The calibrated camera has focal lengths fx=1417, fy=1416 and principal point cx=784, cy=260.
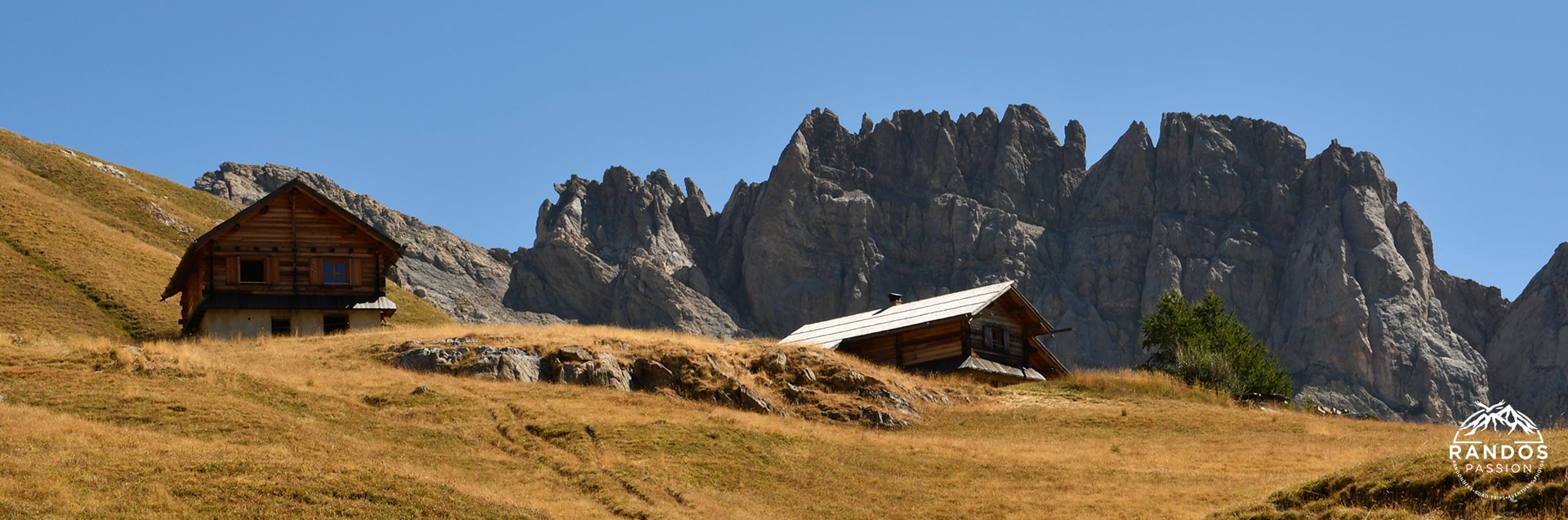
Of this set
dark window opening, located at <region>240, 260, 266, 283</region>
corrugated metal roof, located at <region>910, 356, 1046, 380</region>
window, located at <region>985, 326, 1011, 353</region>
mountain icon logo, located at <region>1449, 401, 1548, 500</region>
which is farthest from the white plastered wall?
mountain icon logo, located at <region>1449, 401, 1548, 500</region>

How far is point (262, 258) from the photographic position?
2422 inches

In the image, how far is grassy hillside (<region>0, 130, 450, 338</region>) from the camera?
69.6 metres

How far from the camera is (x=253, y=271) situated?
202 ft

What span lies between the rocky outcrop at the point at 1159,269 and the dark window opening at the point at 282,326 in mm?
118081

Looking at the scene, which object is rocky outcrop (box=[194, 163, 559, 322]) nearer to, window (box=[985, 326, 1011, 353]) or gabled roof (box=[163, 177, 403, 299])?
gabled roof (box=[163, 177, 403, 299])

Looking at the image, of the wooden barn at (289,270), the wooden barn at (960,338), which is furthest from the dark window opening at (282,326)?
the wooden barn at (960,338)

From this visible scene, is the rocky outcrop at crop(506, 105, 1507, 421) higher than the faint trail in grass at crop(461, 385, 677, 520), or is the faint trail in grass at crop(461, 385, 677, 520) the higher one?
the rocky outcrop at crop(506, 105, 1507, 421)

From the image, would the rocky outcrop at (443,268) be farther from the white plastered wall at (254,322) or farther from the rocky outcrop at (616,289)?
the white plastered wall at (254,322)

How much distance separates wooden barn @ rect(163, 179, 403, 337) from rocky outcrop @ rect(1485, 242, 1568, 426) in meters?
143

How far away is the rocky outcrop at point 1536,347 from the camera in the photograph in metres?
A: 164

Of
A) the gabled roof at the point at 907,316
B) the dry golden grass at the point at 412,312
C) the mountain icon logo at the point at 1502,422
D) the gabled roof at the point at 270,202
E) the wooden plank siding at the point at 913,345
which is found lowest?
the mountain icon logo at the point at 1502,422

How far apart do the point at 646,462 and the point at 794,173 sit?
166459 mm

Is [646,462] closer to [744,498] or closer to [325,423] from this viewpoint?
[744,498]

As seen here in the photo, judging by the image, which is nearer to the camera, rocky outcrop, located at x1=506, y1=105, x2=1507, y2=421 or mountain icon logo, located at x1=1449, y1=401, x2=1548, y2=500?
mountain icon logo, located at x1=1449, y1=401, x2=1548, y2=500
